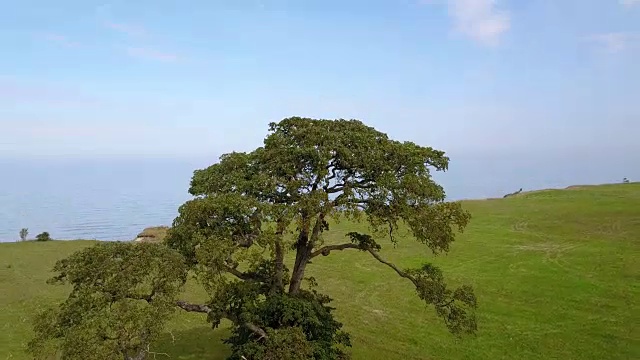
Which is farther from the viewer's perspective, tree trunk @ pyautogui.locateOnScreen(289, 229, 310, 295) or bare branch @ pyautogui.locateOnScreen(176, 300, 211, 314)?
tree trunk @ pyautogui.locateOnScreen(289, 229, 310, 295)

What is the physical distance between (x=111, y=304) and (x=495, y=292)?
85.7ft

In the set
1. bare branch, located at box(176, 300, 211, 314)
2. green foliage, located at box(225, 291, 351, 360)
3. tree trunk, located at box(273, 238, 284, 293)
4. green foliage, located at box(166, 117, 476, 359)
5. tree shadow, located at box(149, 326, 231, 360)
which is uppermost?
green foliage, located at box(166, 117, 476, 359)

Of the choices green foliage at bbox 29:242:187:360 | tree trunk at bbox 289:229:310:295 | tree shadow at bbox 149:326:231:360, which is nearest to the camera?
green foliage at bbox 29:242:187:360

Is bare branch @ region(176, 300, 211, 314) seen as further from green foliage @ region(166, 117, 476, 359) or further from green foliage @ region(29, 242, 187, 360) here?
green foliage @ region(29, 242, 187, 360)

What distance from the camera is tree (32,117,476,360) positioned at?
1633 centimetres

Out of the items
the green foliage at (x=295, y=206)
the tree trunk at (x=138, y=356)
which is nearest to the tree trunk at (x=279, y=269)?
the green foliage at (x=295, y=206)

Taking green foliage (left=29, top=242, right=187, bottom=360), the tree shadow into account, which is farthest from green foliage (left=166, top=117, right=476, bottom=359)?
the tree shadow

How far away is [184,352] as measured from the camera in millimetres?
23297

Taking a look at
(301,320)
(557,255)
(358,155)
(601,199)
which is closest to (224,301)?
(301,320)

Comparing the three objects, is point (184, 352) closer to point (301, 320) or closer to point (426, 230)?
point (301, 320)

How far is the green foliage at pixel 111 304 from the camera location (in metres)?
12.8

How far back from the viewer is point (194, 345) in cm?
2409

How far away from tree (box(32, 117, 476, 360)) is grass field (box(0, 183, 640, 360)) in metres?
6.05

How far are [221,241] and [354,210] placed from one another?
4798 millimetres
